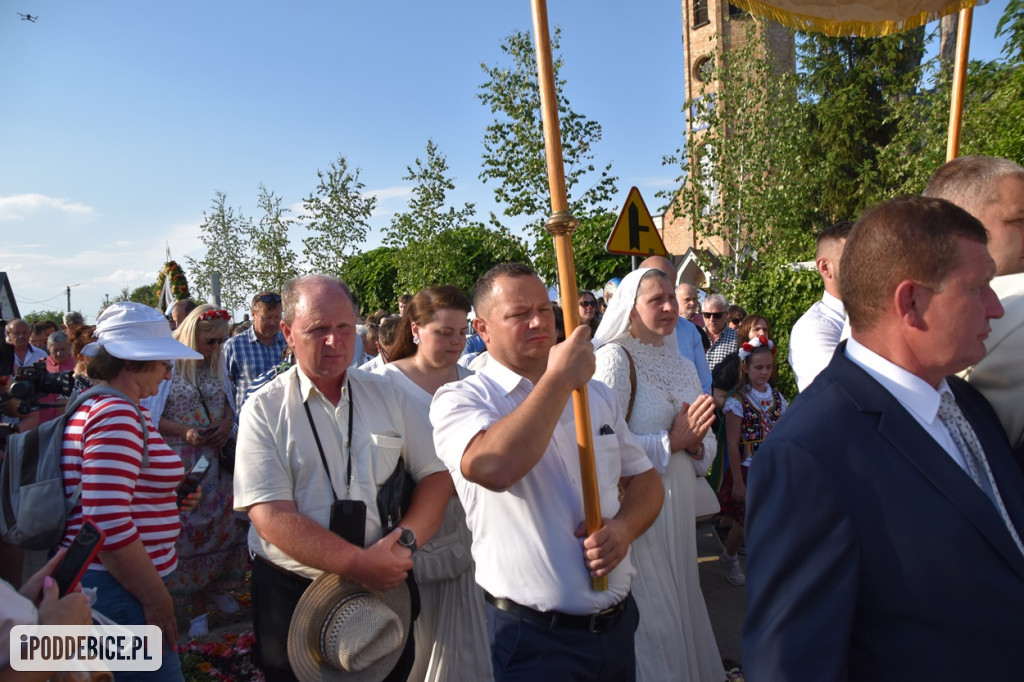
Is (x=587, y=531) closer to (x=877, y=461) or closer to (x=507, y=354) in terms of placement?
(x=507, y=354)

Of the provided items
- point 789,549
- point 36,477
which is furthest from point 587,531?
point 36,477

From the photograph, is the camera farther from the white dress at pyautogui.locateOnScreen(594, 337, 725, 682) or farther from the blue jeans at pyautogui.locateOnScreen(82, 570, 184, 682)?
the white dress at pyautogui.locateOnScreen(594, 337, 725, 682)

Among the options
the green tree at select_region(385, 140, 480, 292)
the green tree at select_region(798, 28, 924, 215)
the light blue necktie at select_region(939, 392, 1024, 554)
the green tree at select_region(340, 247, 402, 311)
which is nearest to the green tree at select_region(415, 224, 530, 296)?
the green tree at select_region(385, 140, 480, 292)

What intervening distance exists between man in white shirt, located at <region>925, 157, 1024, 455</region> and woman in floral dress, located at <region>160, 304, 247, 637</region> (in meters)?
5.11

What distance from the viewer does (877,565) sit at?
1.57 m

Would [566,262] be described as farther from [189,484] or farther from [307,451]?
[189,484]

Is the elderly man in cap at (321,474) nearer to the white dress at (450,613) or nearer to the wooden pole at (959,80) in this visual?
the white dress at (450,613)

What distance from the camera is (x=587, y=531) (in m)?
2.48

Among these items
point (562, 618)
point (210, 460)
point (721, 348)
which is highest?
point (562, 618)

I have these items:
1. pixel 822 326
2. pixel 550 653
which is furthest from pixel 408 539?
pixel 822 326

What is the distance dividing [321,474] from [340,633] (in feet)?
1.95

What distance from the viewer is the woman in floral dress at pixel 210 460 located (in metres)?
5.70

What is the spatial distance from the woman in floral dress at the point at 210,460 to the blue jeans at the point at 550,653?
3.98m

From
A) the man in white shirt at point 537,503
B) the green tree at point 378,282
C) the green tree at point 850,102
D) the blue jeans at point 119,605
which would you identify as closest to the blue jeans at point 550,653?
the man in white shirt at point 537,503
